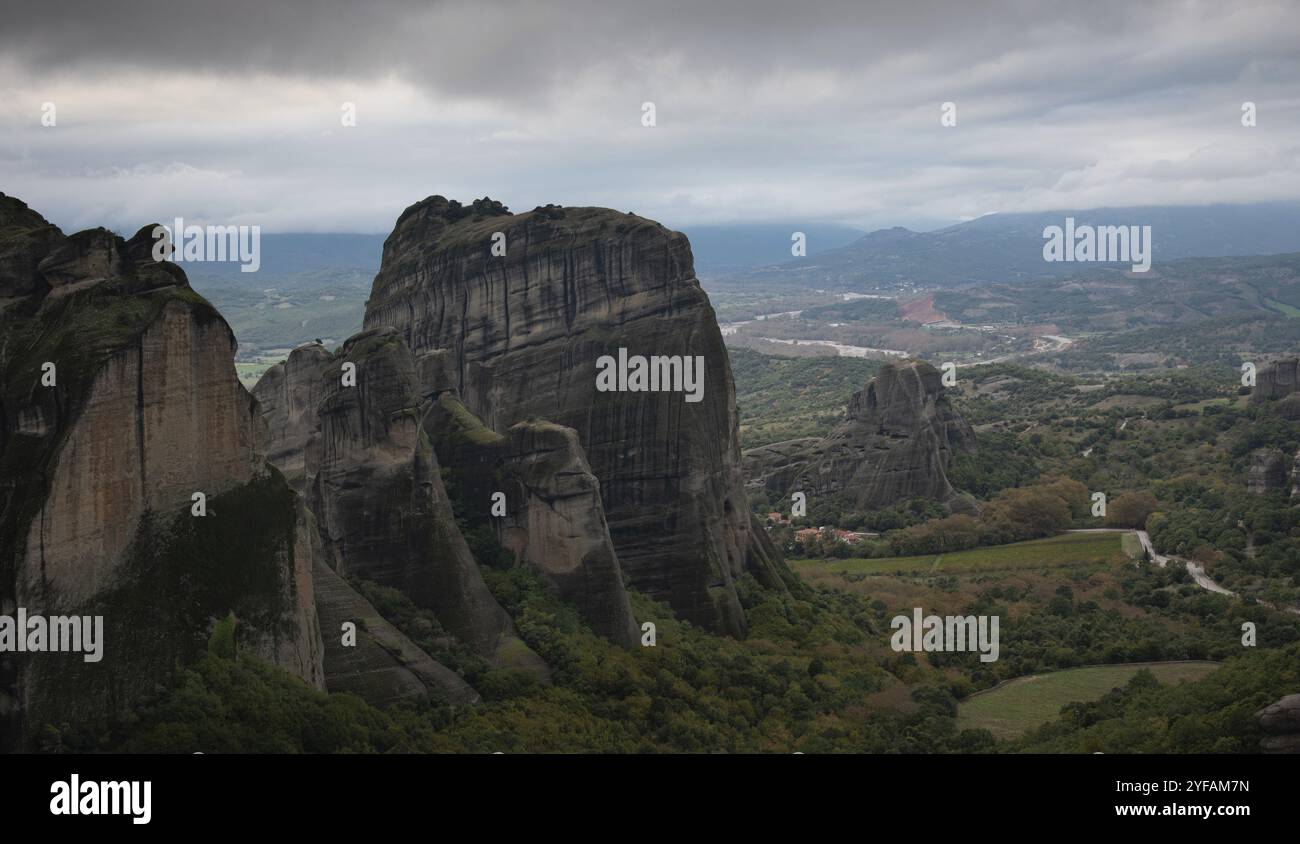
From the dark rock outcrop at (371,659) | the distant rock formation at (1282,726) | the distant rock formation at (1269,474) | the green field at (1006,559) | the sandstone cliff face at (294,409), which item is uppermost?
the sandstone cliff face at (294,409)

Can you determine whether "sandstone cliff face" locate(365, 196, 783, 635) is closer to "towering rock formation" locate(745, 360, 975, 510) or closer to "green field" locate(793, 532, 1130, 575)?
"green field" locate(793, 532, 1130, 575)

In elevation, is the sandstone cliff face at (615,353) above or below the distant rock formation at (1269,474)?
above

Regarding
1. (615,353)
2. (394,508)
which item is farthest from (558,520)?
(615,353)

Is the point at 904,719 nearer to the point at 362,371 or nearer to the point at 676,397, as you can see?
the point at 676,397

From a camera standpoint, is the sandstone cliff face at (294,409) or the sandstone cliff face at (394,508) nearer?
the sandstone cliff face at (394,508)

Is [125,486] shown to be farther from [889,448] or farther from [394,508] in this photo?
[889,448]

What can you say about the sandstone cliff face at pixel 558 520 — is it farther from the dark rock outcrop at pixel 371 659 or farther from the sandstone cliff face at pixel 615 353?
the dark rock outcrop at pixel 371 659

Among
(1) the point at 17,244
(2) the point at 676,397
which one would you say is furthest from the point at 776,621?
(1) the point at 17,244

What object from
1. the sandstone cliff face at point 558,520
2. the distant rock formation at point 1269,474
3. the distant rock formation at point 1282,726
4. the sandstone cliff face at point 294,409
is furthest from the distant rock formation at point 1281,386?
the sandstone cliff face at point 294,409
